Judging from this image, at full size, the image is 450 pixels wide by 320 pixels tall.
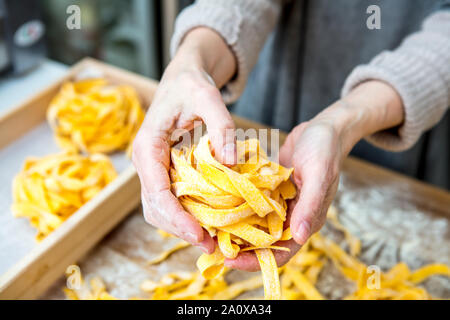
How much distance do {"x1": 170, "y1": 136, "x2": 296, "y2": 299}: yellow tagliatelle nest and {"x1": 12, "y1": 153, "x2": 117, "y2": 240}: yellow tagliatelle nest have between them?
40 centimetres

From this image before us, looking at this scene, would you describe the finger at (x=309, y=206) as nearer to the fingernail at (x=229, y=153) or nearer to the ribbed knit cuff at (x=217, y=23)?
the fingernail at (x=229, y=153)

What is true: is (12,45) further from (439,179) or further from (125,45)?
(439,179)

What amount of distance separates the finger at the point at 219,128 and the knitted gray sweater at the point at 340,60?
0.31m

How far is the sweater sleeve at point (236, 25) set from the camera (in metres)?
1.03

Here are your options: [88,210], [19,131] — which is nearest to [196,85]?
[88,210]

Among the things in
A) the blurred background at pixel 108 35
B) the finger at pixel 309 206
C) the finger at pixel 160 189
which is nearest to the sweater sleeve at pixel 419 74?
the finger at pixel 309 206

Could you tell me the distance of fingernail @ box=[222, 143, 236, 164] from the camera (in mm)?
760

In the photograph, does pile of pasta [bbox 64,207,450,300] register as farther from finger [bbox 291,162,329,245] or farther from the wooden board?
finger [bbox 291,162,329,245]

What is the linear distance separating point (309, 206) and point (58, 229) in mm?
568

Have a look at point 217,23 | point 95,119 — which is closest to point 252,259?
point 217,23

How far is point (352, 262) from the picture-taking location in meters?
1.06

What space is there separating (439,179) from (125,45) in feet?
4.77

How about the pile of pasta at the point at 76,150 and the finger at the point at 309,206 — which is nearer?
the finger at the point at 309,206
